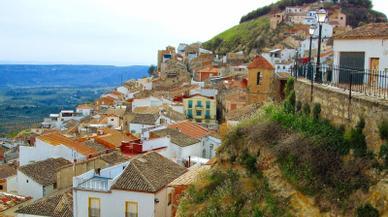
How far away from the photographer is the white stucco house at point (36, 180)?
29.8 m

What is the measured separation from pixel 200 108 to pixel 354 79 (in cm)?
4040

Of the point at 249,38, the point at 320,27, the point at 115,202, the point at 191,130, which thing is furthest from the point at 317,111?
the point at 249,38

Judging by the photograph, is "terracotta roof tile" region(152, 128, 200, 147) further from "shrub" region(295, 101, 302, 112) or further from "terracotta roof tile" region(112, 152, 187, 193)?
"shrub" region(295, 101, 302, 112)

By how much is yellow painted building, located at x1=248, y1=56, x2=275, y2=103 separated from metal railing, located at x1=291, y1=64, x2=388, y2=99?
2572 cm

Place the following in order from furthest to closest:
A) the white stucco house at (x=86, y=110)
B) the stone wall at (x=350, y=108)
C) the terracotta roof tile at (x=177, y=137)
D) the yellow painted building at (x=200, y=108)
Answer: the white stucco house at (x=86, y=110)
the yellow painted building at (x=200, y=108)
the terracotta roof tile at (x=177, y=137)
the stone wall at (x=350, y=108)

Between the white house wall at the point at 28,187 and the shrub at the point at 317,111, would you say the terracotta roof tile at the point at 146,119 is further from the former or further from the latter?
the shrub at the point at 317,111

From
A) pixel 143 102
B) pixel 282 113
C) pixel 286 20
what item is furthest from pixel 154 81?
pixel 282 113

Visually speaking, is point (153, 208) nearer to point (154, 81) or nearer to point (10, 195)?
point (10, 195)

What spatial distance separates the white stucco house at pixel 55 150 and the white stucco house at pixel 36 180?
126 inches

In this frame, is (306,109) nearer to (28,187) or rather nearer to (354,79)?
(354,79)

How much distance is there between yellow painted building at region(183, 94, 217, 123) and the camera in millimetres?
56000

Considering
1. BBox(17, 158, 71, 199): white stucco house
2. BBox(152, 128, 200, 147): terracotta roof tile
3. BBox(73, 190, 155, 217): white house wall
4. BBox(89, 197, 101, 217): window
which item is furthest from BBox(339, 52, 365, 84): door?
BBox(17, 158, 71, 199): white stucco house

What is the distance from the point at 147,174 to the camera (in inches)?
932

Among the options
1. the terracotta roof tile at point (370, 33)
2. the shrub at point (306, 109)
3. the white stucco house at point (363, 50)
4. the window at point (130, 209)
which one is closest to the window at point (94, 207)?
the window at point (130, 209)
